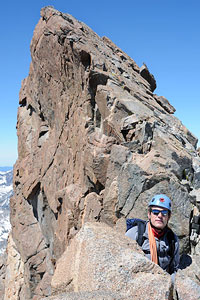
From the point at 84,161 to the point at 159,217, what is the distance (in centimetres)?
1458

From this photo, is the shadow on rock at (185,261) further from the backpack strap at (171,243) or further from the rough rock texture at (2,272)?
the rough rock texture at (2,272)

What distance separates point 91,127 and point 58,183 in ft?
33.6

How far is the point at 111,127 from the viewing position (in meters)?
21.0

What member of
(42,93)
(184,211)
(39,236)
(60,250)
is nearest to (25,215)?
(39,236)

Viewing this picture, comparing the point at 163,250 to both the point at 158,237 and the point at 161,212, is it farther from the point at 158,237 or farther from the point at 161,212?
the point at 161,212

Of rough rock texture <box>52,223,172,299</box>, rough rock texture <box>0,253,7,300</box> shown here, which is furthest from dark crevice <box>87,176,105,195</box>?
rough rock texture <box>0,253,7,300</box>

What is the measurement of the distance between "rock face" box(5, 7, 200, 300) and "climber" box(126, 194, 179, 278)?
741mm

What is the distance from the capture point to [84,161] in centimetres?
2311

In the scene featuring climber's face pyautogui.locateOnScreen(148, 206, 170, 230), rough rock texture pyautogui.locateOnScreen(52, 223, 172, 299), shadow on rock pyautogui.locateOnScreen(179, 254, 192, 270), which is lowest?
shadow on rock pyautogui.locateOnScreen(179, 254, 192, 270)

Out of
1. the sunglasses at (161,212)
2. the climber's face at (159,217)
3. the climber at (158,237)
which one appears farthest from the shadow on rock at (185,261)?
the sunglasses at (161,212)

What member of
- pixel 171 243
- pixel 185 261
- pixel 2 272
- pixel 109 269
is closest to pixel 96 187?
pixel 185 261

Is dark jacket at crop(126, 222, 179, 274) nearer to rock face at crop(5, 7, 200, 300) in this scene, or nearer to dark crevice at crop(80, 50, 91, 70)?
rock face at crop(5, 7, 200, 300)

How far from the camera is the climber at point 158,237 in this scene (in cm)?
888

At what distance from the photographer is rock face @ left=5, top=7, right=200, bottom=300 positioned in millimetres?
14086
